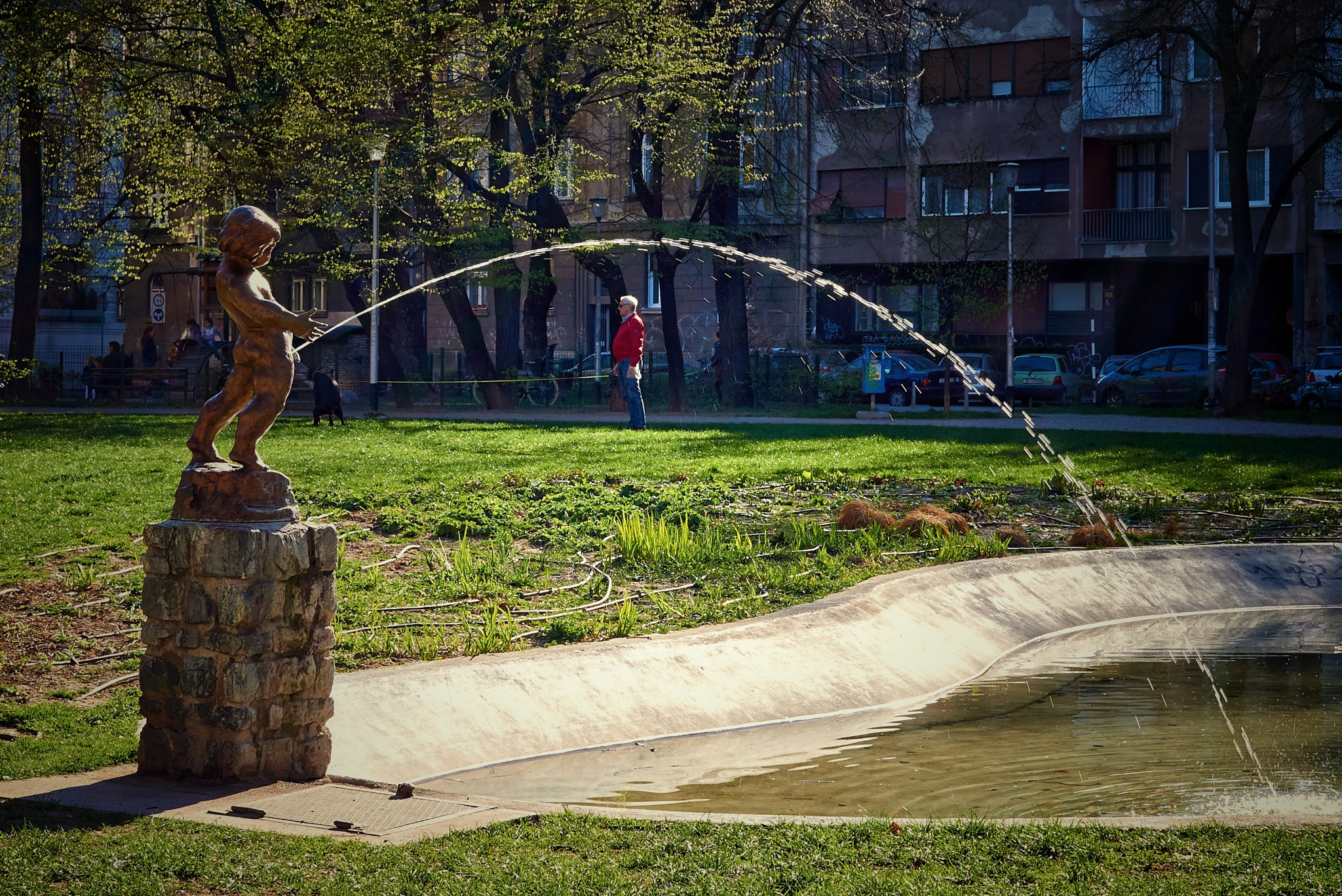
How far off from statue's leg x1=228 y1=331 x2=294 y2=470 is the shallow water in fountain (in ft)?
6.16

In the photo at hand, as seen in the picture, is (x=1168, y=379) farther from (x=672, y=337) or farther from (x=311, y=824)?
(x=311, y=824)

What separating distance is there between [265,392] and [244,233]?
0.72m

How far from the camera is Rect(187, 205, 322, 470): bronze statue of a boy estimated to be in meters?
6.04

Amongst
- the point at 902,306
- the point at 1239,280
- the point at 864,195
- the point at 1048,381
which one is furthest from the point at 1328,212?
the point at 1239,280

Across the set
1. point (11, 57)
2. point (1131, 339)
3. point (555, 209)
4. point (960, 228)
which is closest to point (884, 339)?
point (960, 228)

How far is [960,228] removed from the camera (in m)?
45.2

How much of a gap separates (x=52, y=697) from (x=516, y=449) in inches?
415

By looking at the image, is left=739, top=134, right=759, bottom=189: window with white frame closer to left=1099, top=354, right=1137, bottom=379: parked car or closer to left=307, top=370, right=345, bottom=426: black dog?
left=307, top=370, right=345, bottom=426: black dog

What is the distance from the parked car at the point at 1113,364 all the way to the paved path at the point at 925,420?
35.2ft

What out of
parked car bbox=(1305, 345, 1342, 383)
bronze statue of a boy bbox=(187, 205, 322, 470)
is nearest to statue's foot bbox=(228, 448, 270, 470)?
bronze statue of a boy bbox=(187, 205, 322, 470)

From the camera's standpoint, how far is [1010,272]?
139 ft

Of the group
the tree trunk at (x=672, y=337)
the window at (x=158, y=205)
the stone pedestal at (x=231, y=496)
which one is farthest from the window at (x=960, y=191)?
the stone pedestal at (x=231, y=496)

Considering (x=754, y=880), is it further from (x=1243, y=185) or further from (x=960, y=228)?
(x=960, y=228)

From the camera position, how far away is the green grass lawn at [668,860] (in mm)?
4398
